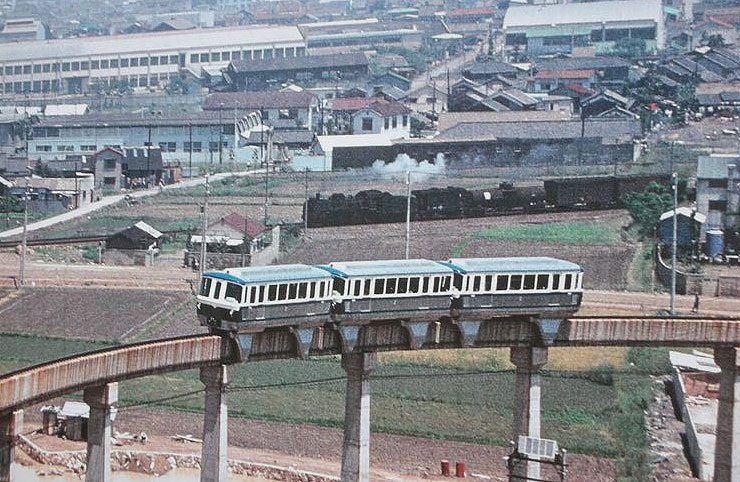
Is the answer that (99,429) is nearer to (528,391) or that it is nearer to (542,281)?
(528,391)

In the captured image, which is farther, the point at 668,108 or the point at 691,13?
the point at 691,13

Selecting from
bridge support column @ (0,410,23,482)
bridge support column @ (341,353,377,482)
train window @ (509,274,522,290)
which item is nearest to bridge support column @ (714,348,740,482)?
train window @ (509,274,522,290)

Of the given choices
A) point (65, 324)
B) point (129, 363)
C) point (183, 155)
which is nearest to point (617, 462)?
point (129, 363)

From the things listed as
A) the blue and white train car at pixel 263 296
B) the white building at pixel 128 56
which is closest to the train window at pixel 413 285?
the blue and white train car at pixel 263 296

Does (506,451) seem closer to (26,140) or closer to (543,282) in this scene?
(543,282)

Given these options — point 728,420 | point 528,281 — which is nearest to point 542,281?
point 528,281

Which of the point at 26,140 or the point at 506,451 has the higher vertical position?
the point at 26,140

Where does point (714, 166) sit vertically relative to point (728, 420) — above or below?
above
